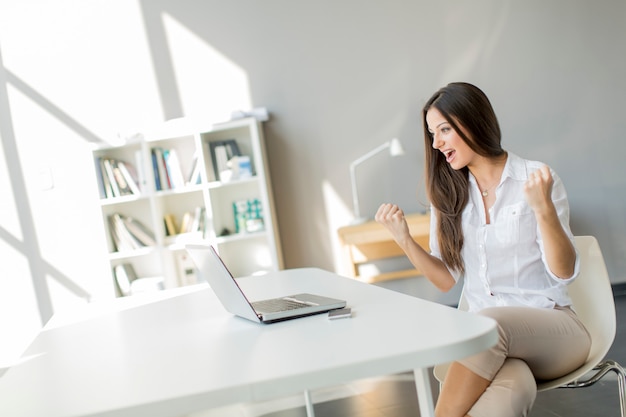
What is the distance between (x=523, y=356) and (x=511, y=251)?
400 mm

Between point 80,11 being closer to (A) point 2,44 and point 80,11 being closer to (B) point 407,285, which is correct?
(A) point 2,44

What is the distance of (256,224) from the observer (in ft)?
15.6

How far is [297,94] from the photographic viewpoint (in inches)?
197

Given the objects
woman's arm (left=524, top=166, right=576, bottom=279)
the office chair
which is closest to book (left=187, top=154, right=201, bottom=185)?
the office chair

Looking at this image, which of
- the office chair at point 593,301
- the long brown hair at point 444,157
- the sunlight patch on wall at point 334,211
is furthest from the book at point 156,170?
the office chair at point 593,301

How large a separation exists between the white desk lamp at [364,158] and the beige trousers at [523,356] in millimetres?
2852

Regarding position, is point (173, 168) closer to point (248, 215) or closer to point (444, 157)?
point (248, 215)

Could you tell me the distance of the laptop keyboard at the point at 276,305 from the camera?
162 cm

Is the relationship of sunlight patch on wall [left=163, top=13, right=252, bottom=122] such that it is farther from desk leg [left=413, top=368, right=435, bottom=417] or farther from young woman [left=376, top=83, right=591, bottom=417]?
desk leg [left=413, top=368, right=435, bottom=417]

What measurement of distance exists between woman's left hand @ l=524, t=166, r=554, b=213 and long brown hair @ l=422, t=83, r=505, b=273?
Answer: 13.5 inches

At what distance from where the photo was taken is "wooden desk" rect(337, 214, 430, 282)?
4465 millimetres

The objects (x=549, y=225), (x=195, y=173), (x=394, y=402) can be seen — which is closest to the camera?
(x=549, y=225)

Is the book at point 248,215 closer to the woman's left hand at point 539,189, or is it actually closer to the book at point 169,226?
the book at point 169,226

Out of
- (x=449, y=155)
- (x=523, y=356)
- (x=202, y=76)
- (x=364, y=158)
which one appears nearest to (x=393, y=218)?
(x=449, y=155)
